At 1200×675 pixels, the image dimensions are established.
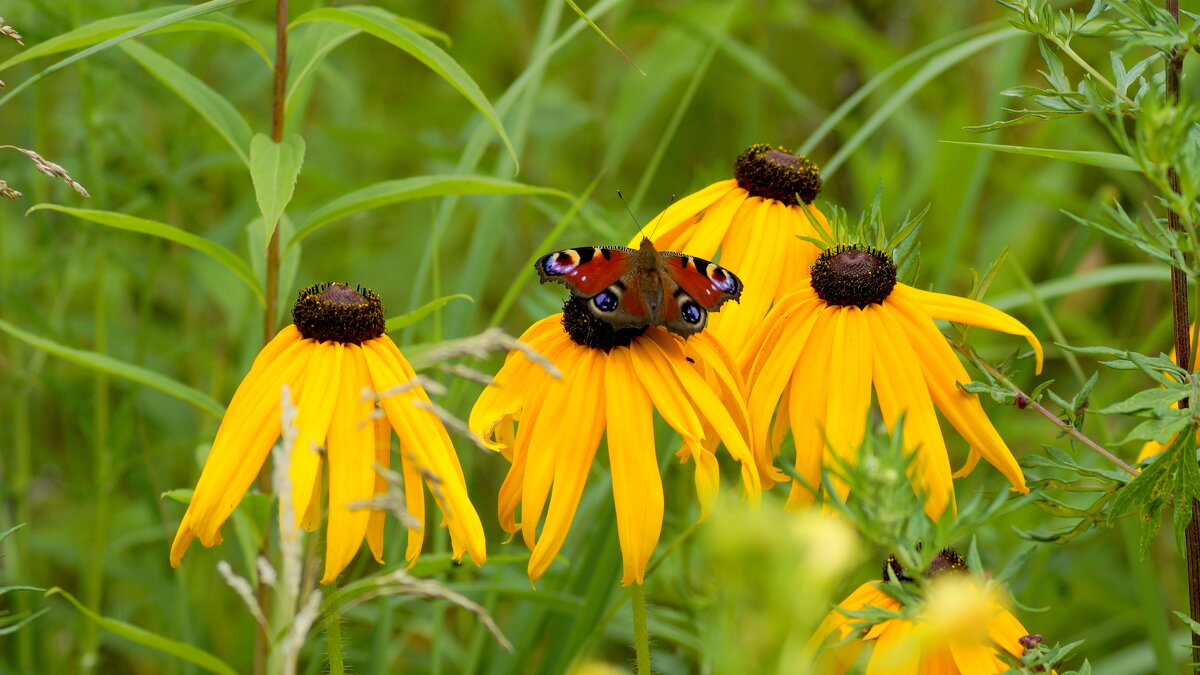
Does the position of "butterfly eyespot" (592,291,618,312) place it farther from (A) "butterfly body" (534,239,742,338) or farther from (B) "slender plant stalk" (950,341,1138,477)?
(B) "slender plant stalk" (950,341,1138,477)

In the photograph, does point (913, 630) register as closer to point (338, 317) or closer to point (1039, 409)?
point (1039, 409)

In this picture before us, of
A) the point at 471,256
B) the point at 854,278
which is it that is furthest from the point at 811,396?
the point at 471,256

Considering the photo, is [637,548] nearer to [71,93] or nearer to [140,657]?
[140,657]

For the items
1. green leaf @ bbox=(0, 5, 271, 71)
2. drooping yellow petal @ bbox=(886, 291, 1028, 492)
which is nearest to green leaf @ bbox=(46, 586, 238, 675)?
green leaf @ bbox=(0, 5, 271, 71)

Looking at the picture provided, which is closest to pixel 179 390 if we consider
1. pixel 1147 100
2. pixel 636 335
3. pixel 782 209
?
pixel 636 335

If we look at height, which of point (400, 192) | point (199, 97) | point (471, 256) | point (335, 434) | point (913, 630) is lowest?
point (913, 630)

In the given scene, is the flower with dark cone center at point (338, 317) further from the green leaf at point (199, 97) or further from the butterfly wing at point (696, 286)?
the green leaf at point (199, 97)
